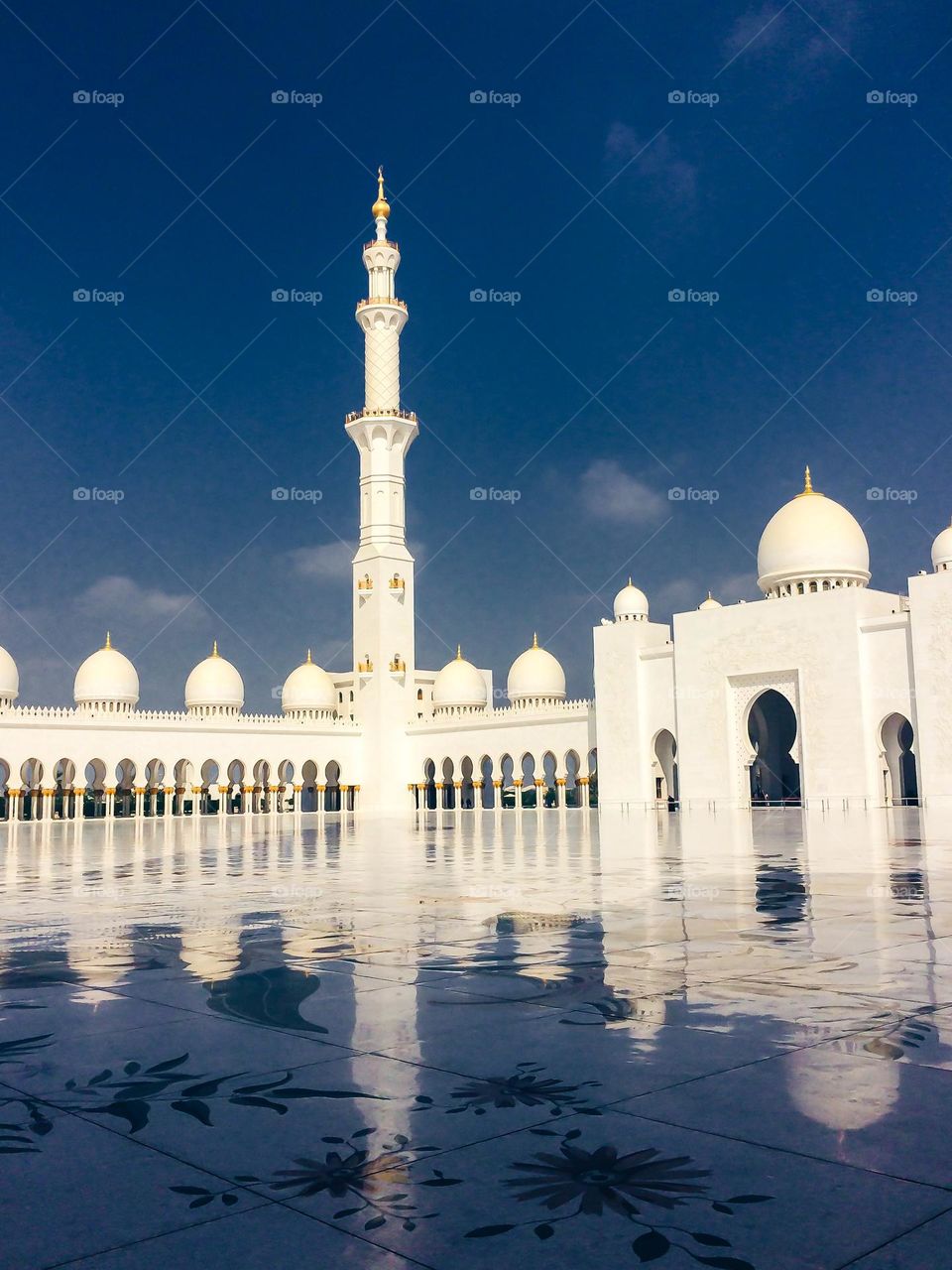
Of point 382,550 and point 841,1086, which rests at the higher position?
point 382,550

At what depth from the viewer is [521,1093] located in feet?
8.71

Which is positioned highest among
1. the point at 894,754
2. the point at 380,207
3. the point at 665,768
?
the point at 380,207

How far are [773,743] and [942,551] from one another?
8096 mm

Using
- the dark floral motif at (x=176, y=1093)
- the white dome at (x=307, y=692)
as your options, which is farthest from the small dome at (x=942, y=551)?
the dark floral motif at (x=176, y=1093)

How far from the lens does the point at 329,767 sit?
4184 cm

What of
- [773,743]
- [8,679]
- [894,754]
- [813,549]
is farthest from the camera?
[8,679]

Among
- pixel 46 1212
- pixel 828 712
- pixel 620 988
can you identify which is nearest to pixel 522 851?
pixel 620 988

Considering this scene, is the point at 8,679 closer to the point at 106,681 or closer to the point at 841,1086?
the point at 106,681

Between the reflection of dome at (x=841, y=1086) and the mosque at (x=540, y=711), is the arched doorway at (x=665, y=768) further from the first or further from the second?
the reflection of dome at (x=841, y=1086)

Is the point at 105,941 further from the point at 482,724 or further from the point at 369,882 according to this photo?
the point at 482,724

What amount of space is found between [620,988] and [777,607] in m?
26.3

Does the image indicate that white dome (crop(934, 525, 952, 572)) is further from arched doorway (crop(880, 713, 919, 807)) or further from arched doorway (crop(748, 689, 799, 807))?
arched doorway (crop(748, 689, 799, 807))

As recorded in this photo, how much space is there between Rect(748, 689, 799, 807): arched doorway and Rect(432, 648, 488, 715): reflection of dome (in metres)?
12.1

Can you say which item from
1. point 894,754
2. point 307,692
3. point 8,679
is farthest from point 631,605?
point 8,679
